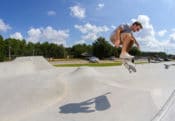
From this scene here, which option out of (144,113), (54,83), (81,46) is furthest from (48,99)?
(81,46)

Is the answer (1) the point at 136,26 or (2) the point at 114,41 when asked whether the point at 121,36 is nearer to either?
Answer: (2) the point at 114,41

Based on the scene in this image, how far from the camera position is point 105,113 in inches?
261

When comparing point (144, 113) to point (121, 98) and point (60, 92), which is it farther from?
point (60, 92)

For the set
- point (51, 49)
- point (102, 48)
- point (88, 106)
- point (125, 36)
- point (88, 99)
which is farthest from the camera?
point (51, 49)

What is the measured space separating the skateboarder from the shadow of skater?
144cm

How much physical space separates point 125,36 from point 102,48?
70811 millimetres

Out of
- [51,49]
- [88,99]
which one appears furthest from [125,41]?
[51,49]

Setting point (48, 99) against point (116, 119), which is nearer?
point (116, 119)

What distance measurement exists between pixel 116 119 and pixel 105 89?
2.50m

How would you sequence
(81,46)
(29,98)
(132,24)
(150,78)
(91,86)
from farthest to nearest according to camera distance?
1. (81,46)
2. (150,78)
3. (91,86)
4. (29,98)
5. (132,24)

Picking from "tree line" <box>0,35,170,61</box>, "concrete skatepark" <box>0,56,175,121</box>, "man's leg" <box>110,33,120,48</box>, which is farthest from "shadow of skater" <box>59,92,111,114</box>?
"tree line" <box>0,35,170,61</box>

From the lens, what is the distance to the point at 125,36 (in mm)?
6957

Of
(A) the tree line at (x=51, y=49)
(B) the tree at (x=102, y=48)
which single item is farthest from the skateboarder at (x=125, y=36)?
(B) the tree at (x=102, y=48)

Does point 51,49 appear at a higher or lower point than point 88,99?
higher
